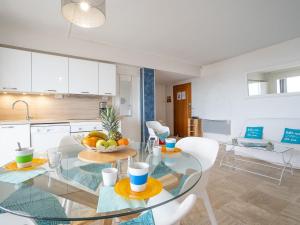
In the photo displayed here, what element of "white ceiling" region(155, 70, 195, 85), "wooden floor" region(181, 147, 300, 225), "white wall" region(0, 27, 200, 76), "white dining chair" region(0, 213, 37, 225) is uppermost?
"white wall" region(0, 27, 200, 76)

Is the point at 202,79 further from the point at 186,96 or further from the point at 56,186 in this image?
the point at 56,186

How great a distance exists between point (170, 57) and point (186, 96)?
196 centimetres

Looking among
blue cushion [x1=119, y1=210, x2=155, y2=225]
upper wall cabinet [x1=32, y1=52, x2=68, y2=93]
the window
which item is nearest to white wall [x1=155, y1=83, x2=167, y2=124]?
the window

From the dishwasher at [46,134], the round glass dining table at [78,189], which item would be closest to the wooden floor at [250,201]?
the round glass dining table at [78,189]

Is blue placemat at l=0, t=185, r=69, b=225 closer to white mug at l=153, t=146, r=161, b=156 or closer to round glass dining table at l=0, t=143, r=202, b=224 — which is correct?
round glass dining table at l=0, t=143, r=202, b=224

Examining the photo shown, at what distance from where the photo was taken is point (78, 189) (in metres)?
1.00

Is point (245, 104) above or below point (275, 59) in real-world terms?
below

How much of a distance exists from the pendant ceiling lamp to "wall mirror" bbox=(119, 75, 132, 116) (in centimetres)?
252

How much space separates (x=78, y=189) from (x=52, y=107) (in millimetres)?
2840

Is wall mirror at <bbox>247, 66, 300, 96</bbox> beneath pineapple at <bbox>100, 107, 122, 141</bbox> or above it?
above

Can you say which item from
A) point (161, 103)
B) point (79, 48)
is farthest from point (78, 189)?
point (161, 103)

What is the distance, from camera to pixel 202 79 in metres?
5.47

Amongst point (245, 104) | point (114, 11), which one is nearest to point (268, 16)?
point (245, 104)

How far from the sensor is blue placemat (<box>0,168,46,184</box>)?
3.06 ft
